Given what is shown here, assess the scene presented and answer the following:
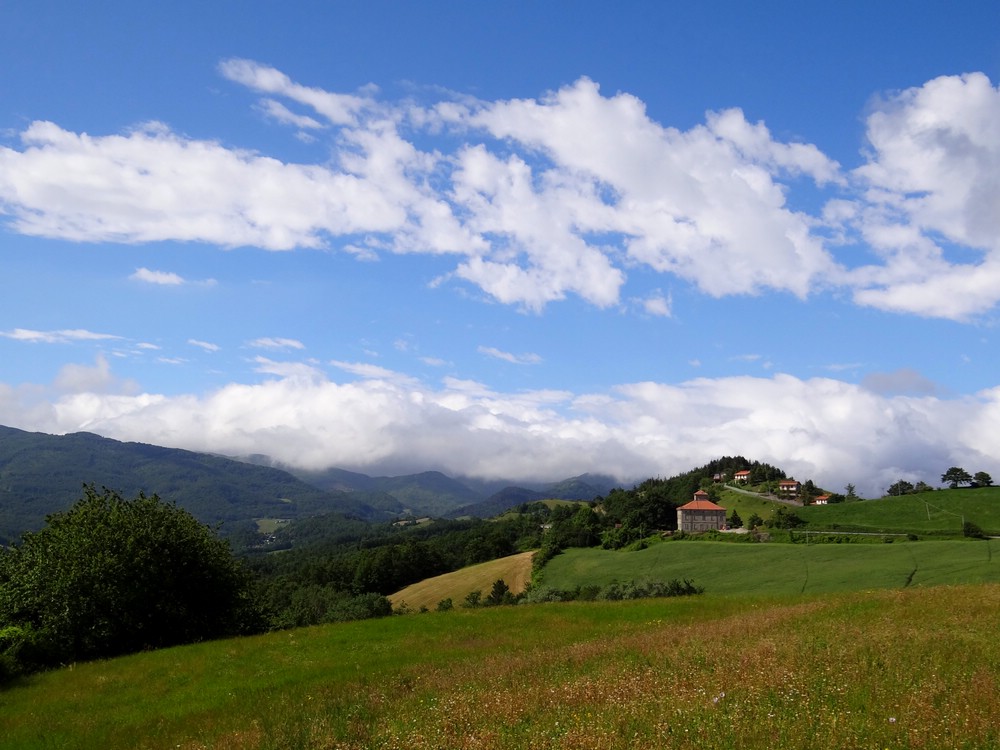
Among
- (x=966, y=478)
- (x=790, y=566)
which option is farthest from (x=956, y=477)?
(x=790, y=566)

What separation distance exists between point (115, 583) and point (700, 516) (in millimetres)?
167918

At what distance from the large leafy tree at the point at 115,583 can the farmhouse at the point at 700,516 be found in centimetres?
15446

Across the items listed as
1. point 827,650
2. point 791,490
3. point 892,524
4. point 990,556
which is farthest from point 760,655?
point 791,490

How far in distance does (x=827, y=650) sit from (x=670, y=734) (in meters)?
6.32

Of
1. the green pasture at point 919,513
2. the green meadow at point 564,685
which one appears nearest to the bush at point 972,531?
the green pasture at point 919,513

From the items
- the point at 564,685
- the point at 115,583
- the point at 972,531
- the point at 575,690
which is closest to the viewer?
the point at 575,690

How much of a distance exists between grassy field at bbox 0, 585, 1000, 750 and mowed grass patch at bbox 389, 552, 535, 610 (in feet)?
284

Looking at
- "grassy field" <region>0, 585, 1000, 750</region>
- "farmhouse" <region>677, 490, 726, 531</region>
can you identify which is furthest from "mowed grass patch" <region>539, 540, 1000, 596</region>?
"farmhouse" <region>677, 490, 726, 531</region>

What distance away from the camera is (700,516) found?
17638cm

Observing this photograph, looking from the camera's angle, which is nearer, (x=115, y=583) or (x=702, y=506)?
(x=115, y=583)

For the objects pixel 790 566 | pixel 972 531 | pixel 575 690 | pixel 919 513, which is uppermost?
pixel 575 690

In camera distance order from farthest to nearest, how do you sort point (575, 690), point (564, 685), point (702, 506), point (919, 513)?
point (702, 506), point (919, 513), point (564, 685), point (575, 690)

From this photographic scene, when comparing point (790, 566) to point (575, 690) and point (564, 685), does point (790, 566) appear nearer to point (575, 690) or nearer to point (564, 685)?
point (564, 685)

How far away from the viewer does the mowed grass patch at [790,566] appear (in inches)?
1879
